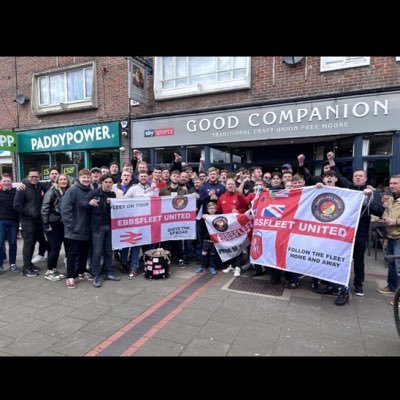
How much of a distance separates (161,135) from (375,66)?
21.7 feet

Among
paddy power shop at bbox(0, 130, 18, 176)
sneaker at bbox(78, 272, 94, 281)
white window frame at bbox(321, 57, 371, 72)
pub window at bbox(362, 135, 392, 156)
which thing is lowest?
sneaker at bbox(78, 272, 94, 281)

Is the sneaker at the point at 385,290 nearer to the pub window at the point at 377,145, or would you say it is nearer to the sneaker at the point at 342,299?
the sneaker at the point at 342,299

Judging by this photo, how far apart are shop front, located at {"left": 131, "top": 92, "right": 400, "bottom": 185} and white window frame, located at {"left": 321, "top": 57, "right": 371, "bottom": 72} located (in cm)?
87

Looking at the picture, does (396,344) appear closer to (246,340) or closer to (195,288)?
(246,340)

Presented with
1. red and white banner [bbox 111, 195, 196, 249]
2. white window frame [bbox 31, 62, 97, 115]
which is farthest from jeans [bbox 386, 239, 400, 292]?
white window frame [bbox 31, 62, 97, 115]

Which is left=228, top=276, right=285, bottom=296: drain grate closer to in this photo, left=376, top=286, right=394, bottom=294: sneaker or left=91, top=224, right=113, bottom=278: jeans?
left=376, top=286, right=394, bottom=294: sneaker

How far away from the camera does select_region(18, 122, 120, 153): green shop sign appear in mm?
11109

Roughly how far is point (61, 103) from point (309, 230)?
37.4 ft

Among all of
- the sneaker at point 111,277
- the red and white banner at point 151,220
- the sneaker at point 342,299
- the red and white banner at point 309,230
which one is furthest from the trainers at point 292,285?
the sneaker at point 111,277

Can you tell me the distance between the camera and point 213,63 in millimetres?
9547

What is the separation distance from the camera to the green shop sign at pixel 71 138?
36.4 feet

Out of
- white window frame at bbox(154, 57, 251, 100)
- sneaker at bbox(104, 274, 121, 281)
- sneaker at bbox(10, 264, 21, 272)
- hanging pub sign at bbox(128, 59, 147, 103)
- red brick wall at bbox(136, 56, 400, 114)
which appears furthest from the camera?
hanging pub sign at bbox(128, 59, 147, 103)

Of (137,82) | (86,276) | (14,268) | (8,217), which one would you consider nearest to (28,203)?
(8,217)
